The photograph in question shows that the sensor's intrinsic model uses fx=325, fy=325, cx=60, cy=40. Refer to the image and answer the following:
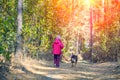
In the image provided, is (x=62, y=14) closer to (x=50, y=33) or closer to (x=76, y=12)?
(x=50, y=33)

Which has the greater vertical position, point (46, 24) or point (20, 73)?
point (46, 24)

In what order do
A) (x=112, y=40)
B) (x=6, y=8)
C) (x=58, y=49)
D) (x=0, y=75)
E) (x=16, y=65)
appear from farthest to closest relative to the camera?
(x=112, y=40) < (x=58, y=49) < (x=6, y=8) < (x=16, y=65) < (x=0, y=75)

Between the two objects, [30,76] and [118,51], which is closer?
[30,76]

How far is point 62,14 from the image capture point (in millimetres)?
33188

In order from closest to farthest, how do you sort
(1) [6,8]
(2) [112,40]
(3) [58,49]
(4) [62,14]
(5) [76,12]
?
(1) [6,8] < (3) [58,49] < (2) [112,40] < (4) [62,14] < (5) [76,12]

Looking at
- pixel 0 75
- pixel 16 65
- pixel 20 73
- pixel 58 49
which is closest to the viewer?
pixel 0 75

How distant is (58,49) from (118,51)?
888 centimetres

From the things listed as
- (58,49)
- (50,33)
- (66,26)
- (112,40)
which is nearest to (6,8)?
(58,49)

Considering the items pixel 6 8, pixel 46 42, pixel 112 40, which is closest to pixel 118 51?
pixel 112 40

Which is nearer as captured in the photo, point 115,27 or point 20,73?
point 20,73

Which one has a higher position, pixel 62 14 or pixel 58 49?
pixel 62 14

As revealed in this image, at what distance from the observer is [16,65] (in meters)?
15.0

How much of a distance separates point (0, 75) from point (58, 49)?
9.39m

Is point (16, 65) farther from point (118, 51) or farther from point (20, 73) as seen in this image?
point (118, 51)
